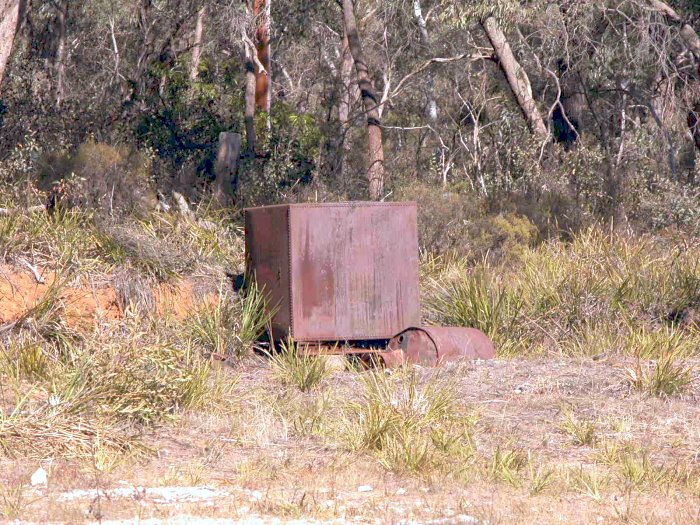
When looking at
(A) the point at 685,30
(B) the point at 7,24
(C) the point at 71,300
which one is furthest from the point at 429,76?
(C) the point at 71,300

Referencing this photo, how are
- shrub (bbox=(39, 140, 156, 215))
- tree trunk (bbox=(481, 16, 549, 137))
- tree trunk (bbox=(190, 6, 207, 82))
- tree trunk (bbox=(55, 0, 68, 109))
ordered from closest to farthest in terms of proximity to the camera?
shrub (bbox=(39, 140, 156, 215))
tree trunk (bbox=(481, 16, 549, 137))
tree trunk (bbox=(55, 0, 68, 109))
tree trunk (bbox=(190, 6, 207, 82))

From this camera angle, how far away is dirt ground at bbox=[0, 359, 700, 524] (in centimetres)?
532

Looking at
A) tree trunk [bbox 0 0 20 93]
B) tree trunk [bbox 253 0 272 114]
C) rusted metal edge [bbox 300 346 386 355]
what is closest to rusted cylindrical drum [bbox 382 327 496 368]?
rusted metal edge [bbox 300 346 386 355]

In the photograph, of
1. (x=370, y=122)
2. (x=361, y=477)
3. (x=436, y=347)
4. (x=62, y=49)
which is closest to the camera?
(x=361, y=477)

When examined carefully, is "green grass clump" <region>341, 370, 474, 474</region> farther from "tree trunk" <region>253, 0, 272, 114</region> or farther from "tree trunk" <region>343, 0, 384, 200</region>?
"tree trunk" <region>253, 0, 272, 114</region>

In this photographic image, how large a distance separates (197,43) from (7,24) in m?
9.72

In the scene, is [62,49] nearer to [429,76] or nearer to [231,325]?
[429,76]

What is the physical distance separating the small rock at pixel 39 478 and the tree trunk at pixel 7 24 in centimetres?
756

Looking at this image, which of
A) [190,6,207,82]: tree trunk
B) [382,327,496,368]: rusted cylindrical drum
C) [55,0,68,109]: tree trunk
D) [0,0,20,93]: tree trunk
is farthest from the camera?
[190,6,207,82]: tree trunk

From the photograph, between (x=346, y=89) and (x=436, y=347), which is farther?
(x=346, y=89)

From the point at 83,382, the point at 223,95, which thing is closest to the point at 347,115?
the point at 223,95

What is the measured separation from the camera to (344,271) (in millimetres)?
10445

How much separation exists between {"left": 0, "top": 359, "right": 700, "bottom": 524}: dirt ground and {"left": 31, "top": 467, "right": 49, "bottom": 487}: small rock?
5 centimetres

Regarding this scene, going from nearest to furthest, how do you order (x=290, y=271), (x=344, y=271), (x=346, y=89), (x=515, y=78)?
(x=290, y=271), (x=344, y=271), (x=515, y=78), (x=346, y=89)
